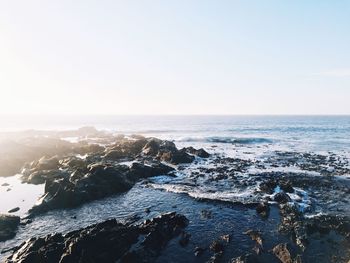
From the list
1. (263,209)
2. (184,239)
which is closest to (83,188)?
(184,239)

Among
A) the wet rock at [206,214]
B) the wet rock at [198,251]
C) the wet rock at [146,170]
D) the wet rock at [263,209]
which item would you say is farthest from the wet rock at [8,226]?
the wet rock at [263,209]

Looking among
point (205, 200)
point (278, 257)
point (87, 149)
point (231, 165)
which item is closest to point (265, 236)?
point (278, 257)

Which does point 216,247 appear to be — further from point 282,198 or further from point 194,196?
point 282,198

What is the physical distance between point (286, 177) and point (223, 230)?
86.6 feet

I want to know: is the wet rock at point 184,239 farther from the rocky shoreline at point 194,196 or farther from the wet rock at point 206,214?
the wet rock at point 206,214

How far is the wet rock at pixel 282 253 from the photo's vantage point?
2357cm

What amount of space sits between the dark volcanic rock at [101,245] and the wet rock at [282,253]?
9.17 m

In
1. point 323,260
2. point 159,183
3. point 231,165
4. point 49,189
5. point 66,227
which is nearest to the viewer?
point 323,260

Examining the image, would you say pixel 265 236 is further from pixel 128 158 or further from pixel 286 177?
pixel 128 158

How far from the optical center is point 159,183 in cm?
4934

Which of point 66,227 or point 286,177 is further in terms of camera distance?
point 286,177

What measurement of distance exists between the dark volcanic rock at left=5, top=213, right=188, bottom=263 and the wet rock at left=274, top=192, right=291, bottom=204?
15.0 metres

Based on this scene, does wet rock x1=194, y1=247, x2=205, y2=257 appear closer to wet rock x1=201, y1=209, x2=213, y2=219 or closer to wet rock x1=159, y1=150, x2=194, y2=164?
wet rock x1=201, y1=209, x2=213, y2=219

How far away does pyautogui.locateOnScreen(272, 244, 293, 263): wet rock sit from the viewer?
77.3 ft
